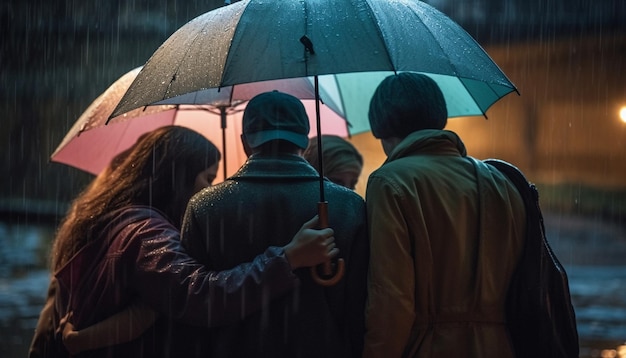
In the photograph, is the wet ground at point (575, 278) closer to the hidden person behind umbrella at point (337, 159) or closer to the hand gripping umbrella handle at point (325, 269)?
the hidden person behind umbrella at point (337, 159)

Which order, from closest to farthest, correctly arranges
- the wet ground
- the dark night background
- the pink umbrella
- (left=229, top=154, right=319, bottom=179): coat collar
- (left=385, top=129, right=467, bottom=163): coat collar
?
(left=229, top=154, right=319, bottom=179): coat collar
(left=385, top=129, right=467, bottom=163): coat collar
the pink umbrella
the wet ground
the dark night background

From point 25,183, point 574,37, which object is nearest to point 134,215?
point 574,37

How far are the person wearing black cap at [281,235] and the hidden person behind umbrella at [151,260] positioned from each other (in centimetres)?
7

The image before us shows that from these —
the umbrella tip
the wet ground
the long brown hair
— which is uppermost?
the umbrella tip

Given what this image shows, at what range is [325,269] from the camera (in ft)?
8.91

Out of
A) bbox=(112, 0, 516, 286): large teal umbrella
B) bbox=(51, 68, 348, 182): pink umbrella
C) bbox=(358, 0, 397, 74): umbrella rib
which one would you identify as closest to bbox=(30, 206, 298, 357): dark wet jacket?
bbox=(112, 0, 516, 286): large teal umbrella

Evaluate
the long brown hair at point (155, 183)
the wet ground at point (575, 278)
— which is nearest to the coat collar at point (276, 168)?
the long brown hair at point (155, 183)

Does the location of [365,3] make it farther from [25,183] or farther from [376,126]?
[25,183]

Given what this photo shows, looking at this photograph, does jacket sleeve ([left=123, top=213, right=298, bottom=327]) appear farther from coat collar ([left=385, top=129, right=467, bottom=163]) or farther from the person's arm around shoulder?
coat collar ([left=385, top=129, right=467, bottom=163])

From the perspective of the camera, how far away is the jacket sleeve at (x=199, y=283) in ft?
8.93

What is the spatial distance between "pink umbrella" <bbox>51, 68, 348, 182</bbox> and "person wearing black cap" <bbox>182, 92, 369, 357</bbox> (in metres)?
1.10

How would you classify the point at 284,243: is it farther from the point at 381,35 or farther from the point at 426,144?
the point at 381,35

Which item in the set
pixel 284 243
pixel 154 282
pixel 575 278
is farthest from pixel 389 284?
pixel 575 278

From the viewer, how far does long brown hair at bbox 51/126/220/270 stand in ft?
10.6
